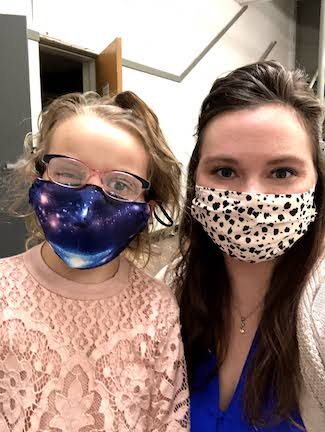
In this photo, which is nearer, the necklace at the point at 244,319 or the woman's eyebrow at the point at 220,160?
the woman's eyebrow at the point at 220,160

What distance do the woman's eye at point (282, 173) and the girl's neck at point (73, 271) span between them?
45 centimetres

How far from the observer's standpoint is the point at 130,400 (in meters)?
0.86

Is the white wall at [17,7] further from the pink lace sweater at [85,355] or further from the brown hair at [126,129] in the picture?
the pink lace sweater at [85,355]

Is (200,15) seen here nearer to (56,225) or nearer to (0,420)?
(56,225)

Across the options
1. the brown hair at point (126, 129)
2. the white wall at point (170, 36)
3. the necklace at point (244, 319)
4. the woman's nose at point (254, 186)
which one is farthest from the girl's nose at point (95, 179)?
the white wall at point (170, 36)

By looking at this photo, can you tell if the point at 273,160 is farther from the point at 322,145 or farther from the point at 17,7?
the point at 17,7

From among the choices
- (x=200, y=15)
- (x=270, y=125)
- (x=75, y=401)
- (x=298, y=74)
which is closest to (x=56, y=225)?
(x=75, y=401)

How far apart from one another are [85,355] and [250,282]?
482mm

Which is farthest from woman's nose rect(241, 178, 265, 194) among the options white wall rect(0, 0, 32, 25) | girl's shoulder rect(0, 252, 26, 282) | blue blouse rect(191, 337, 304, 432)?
white wall rect(0, 0, 32, 25)

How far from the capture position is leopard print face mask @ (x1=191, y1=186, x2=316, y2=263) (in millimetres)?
968

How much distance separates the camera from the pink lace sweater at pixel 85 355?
798 mm

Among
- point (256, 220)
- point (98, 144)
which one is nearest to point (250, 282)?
point (256, 220)

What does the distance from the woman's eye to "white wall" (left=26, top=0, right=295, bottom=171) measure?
7.72 ft

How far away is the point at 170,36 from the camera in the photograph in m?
4.00
